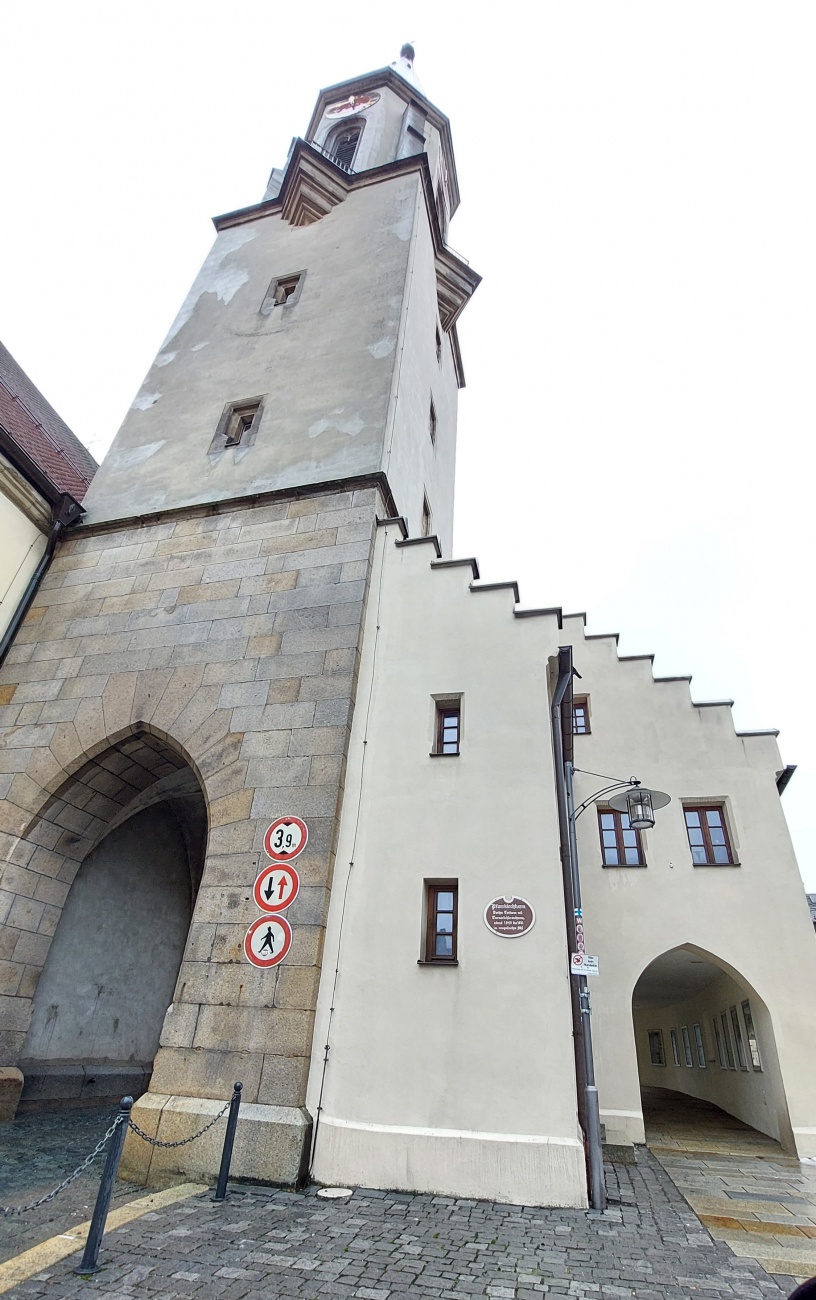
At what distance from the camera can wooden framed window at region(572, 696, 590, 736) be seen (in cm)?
1489

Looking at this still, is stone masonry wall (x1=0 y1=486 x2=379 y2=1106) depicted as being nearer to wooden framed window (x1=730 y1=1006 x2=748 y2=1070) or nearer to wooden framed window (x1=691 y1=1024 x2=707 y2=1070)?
wooden framed window (x1=730 y1=1006 x2=748 y2=1070)

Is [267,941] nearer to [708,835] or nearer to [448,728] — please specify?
[448,728]

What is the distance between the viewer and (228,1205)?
5.48 meters

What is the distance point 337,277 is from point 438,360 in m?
3.95

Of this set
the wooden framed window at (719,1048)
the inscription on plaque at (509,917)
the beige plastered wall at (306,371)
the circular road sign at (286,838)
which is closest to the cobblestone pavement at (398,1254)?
the inscription on plaque at (509,917)

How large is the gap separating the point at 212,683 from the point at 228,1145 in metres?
5.27

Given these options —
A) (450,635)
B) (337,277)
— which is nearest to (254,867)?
(450,635)

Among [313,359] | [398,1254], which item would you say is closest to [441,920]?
[398,1254]

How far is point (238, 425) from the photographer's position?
13.4 m

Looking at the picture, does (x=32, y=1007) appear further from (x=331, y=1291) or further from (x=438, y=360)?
(x=438, y=360)

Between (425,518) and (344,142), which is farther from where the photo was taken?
(344,142)

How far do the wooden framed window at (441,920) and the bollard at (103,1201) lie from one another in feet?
12.1

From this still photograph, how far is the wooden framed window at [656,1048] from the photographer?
25172 millimetres

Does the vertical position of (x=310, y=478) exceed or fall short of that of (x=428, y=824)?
it exceeds it
